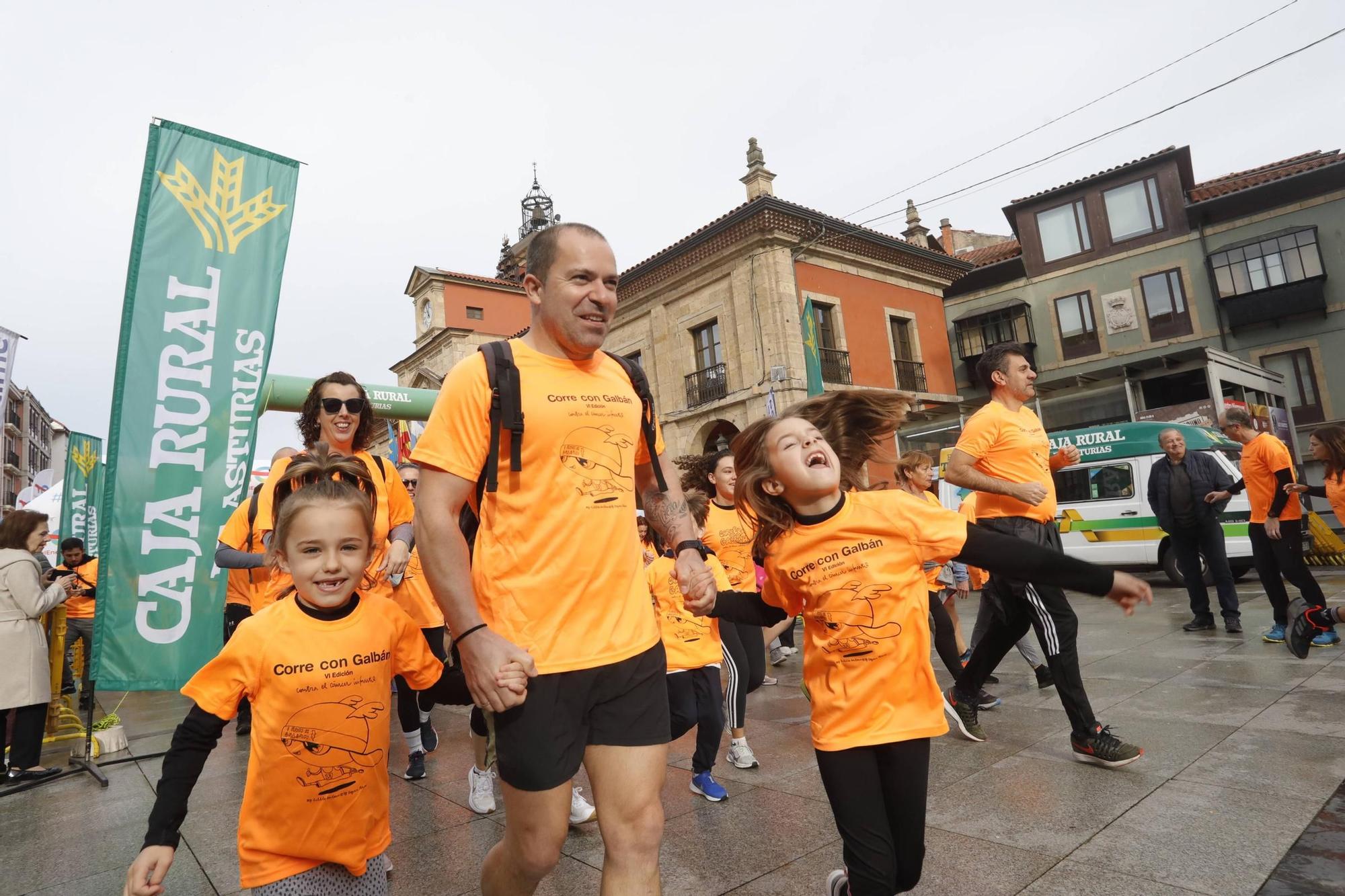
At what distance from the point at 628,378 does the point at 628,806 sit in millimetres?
1273

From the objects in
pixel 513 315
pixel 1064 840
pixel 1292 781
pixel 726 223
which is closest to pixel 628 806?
pixel 1064 840

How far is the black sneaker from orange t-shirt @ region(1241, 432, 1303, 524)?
4125 millimetres

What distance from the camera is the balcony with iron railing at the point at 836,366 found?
808 inches

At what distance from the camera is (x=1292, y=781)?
11.1 ft

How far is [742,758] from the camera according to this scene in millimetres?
4328

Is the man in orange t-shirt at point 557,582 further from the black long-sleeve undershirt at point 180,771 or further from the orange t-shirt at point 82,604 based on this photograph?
the orange t-shirt at point 82,604

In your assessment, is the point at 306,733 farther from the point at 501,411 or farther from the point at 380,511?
the point at 380,511

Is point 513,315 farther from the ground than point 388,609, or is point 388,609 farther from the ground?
point 513,315

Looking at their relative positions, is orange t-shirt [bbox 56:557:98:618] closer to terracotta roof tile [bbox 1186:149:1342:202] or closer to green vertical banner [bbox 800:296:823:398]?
green vertical banner [bbox 800:296:823:398]

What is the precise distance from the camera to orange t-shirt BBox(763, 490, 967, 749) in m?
2.21

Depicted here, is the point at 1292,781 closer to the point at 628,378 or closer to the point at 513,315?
the point at 628,378

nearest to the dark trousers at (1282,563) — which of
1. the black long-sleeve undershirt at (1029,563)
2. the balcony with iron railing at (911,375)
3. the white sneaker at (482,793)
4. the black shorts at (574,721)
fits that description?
the black long-sleeve undershirt at (1029,563)

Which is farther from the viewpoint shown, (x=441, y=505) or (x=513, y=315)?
(x=513, y=315)

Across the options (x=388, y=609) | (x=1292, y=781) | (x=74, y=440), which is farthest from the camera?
(x=74, y=440)
